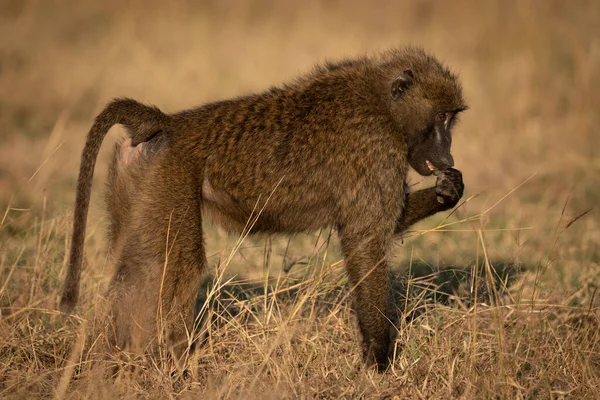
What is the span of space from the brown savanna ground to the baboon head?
30 centimetres

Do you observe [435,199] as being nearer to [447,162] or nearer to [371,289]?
[447,162]

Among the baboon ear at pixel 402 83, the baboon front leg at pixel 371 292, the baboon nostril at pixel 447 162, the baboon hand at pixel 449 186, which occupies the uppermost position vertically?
the baboon ear at pixel 402 83

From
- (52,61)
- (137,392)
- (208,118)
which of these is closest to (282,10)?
(52,61)

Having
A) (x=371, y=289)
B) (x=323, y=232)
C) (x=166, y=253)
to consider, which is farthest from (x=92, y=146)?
(x=323, y=232)

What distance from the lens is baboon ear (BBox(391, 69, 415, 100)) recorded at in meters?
3.84

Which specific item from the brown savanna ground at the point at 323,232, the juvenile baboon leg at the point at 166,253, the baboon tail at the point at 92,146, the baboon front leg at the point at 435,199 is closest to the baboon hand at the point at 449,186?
the baboon front leg at the point at 435,199

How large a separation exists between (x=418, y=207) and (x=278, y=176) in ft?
2.35

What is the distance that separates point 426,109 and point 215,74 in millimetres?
7517

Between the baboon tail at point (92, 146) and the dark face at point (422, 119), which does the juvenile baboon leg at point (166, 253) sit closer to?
the baboon tail at point (92, 146)

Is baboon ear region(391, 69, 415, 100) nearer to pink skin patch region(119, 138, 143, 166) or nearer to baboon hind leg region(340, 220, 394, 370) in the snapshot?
baboon hind leg region(340, 220, 394, 370)

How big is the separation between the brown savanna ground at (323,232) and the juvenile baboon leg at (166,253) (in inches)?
6.0

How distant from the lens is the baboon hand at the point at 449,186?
3775 mm

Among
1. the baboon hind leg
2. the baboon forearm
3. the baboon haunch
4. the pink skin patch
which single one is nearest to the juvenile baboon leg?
the baboon haunch

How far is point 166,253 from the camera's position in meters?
3.45
